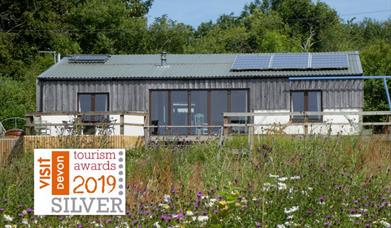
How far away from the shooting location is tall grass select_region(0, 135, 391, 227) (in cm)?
693

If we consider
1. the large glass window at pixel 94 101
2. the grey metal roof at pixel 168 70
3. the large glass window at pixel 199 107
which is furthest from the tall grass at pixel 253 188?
the large glass window at pixel 94 101

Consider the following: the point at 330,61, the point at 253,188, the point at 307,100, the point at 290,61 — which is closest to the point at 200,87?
the point at 290,61

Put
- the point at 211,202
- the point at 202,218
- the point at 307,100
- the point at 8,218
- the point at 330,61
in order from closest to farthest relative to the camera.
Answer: the point at 202,218, the point at 8,218, the point at 211,202, the point at 307,100, the point at 330,61

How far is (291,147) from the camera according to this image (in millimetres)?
11578

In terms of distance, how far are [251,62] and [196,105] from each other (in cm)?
246

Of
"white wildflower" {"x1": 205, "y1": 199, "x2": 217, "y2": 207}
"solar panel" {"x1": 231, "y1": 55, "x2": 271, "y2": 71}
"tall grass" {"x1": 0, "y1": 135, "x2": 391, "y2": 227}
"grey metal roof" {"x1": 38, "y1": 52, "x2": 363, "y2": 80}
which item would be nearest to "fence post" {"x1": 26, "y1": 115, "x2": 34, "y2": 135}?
"grey metal roof" {"x1": 38, "y1": 52, "x2": 363, "y2": 80}

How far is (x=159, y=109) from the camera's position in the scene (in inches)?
1006

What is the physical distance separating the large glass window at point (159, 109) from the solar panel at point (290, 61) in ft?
12.7

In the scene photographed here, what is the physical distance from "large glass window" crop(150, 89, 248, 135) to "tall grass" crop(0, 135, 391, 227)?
42.7 feet

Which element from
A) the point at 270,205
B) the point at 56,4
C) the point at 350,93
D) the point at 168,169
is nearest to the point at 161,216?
the point at 270,205

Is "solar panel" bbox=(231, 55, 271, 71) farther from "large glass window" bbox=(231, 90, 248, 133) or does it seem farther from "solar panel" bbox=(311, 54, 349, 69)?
"solar panel" bbox=(311, 54, 349, 69)

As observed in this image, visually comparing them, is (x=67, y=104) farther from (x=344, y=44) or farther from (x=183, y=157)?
(x=344, y=44)

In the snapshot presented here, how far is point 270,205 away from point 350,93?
700 inches

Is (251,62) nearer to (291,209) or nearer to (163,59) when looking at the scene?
(163,59)
